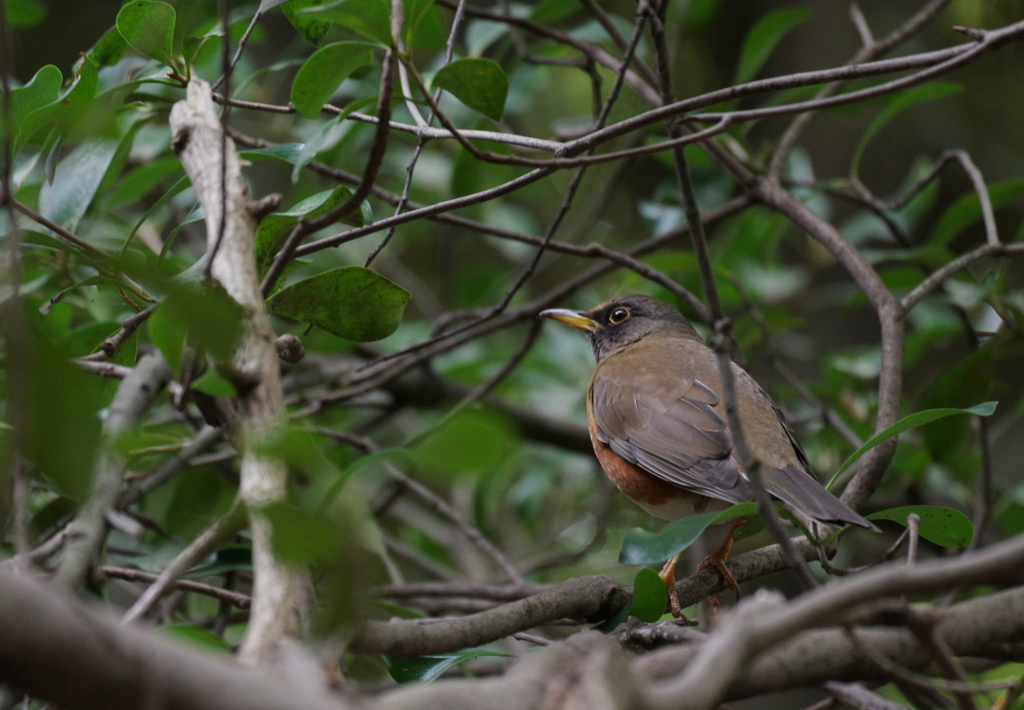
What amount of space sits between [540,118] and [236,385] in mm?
8305

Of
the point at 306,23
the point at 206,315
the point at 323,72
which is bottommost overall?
the point at 206,315

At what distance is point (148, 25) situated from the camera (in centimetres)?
240

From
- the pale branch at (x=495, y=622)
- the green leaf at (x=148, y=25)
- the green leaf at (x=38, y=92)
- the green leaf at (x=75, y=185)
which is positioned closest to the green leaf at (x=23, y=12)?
→ the green leaf at (x=75, y=185)

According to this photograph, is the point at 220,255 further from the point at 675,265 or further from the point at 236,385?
the point at 675,265

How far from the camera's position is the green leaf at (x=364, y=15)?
1910 millimetres

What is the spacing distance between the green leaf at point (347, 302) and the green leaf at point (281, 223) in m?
0.16

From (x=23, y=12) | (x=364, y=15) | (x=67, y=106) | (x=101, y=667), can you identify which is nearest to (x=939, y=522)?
(x=364, y=15)

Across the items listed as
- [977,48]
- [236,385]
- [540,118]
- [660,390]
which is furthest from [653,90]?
[540,118]

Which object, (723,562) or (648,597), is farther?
(723,562)

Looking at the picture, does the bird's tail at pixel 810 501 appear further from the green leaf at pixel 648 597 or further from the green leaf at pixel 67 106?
the green leaf at pixel 67 106

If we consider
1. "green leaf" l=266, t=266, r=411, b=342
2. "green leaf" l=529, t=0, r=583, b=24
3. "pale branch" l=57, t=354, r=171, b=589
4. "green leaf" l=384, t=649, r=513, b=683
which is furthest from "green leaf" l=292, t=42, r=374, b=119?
"green leaf" l=529, t=0, r=583, b=24

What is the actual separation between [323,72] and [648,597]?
4.93 feet

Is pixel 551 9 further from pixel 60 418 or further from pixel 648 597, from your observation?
pixel 60 418

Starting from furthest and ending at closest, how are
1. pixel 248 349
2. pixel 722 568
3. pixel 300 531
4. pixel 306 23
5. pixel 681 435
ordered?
pixel 681 435 < pixel 722 568 < pixel 306 23 < pixel 248 349 < pixel 300 531
